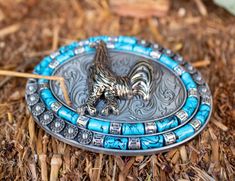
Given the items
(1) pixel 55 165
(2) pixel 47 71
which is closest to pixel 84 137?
(1) pixel 55 165

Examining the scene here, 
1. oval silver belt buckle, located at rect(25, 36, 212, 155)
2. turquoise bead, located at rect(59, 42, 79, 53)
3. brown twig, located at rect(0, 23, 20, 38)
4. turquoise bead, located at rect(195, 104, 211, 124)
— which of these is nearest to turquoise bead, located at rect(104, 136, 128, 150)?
oval silver belt buckle, located at rect(25, 36, 212, 155)

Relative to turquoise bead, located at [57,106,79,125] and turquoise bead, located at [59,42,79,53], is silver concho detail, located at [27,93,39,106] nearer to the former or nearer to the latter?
turquoise bead, located at [57,106,79,125]

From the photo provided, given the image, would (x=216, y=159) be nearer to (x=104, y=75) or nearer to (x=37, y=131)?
(x=104, y=75)

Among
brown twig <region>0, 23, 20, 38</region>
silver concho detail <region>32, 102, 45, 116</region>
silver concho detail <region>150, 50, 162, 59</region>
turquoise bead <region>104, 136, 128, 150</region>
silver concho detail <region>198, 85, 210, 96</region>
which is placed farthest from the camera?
brown twig <region>0, 23, 20, 38</region>

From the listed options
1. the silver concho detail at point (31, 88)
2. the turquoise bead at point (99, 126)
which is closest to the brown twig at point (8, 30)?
the silver concho detail at point (31, 88)

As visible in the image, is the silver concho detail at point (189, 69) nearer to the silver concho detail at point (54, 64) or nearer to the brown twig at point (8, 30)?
the silver concho detail at point (54, 64)

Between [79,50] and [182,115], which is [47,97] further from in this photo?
[182,115]
